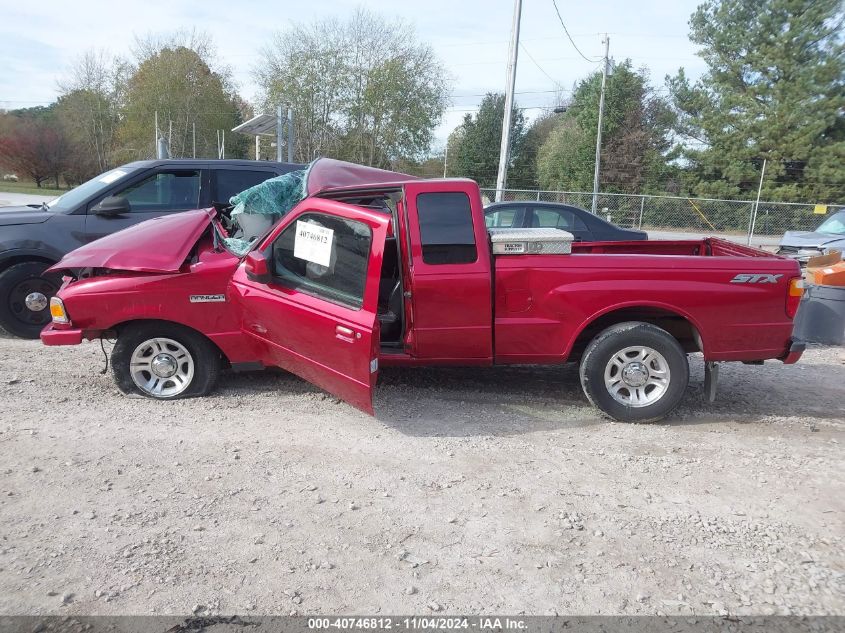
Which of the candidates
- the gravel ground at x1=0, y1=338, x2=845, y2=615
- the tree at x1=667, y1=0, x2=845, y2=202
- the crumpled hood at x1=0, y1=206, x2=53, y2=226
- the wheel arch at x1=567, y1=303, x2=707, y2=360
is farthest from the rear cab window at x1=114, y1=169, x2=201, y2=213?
the tree at x1=667, y1=0, x2=845, y2=202

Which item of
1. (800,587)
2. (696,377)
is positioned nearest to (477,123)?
(696,377)

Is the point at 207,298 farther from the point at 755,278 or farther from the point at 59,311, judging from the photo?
the point at 755,278

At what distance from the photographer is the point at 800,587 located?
3.04 metres

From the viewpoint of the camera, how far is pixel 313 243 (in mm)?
4910

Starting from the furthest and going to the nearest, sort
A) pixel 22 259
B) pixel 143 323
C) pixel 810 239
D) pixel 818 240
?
pixel 810 239, pixel 818 240, pixel 22 259, pixel 143 323

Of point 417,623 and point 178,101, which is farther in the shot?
point 178,101

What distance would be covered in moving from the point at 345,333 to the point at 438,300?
81cm

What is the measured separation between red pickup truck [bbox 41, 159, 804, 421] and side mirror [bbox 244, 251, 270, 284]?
0.04ft

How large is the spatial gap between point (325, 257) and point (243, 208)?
1.29 meters

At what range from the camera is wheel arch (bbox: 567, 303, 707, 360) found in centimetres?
501

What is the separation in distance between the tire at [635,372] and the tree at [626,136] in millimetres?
36479

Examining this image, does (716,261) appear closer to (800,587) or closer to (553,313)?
(553,313)

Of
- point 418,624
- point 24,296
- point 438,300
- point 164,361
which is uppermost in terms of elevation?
point 438,300

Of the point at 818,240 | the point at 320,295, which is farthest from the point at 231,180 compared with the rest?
the point at 818,240
